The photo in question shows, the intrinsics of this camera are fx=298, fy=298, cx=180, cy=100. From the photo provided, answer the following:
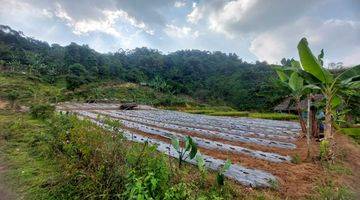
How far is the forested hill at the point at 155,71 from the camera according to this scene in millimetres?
54469

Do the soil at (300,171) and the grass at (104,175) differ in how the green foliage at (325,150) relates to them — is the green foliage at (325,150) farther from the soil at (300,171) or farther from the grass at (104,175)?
the grass at (104,175)

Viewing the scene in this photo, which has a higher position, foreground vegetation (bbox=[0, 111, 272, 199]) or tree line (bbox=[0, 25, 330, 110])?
tree line (bbox=[0, 25, 330, 110])

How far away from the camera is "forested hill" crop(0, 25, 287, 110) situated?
2144 inches

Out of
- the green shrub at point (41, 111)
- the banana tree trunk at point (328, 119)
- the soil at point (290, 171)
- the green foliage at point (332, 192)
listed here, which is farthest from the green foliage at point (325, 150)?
the green shrub at point (41, 111)

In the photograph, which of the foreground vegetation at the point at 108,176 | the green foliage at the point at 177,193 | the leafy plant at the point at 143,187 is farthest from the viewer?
the foreground vegetation at the point at 108,176

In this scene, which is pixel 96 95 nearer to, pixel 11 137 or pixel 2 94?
pixel 2 94

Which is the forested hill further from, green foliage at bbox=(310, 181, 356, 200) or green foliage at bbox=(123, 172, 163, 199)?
green foliage at bbox=(123, 172, 163, 199)

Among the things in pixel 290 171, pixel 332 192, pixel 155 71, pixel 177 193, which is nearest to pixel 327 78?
pixel 290 171

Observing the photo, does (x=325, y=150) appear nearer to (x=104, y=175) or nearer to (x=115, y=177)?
(x=115, y=177)

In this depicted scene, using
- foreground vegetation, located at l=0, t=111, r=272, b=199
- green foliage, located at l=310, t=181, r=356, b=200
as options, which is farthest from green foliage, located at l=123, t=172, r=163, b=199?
green foliage, located at l=310, t=181, r=356, b=200

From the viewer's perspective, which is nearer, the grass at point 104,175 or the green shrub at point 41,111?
the grass at point 104,175

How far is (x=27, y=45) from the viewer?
76375 millimetres

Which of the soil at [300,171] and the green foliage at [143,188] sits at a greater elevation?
the green foliage at [143,188]

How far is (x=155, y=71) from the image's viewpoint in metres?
84.8
